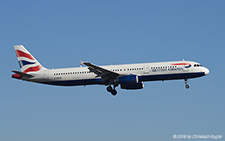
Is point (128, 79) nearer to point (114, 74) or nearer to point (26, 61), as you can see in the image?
point (114, 74)

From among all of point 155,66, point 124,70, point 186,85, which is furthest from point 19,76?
point 186,85

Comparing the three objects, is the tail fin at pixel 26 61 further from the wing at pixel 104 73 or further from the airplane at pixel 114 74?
the wing at pixel 104 73

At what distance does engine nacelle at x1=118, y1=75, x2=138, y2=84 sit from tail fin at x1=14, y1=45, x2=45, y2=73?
561 inches

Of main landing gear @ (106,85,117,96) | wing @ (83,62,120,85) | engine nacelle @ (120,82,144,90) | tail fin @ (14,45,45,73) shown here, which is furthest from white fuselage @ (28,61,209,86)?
tail fin @ (14,45,45,73)

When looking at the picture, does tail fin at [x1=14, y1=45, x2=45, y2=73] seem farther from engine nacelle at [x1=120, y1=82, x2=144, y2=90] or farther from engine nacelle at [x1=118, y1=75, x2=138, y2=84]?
engine nacelle at [x1=118, y1=75, x2=138, y2=84]

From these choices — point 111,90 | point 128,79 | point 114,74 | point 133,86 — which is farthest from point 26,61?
point 128,79

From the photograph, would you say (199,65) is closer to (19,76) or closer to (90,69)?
(90,69)

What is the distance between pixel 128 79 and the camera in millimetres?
59406

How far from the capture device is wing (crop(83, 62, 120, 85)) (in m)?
58.8

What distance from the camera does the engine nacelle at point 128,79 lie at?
59.2 m

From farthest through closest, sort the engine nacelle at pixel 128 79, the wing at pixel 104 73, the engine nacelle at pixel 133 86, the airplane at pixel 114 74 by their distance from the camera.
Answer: the engine nacelle at pixel 133 86 → the airplane at pixel 114 74 → the engine nacelle at pixel 128 79 → the wing at pixel 104 73

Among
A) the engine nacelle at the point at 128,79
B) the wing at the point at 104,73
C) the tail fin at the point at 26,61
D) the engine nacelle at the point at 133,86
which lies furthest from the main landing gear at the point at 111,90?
the tail fin at the point at 26,61

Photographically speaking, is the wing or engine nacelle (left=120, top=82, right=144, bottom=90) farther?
engine nacelle (left=120, top=82, right=144, bottom=90)

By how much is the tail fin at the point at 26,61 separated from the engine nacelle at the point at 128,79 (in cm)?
1425
